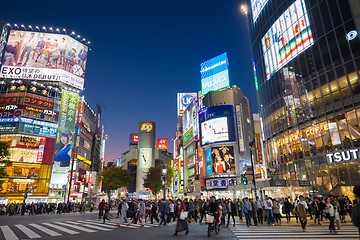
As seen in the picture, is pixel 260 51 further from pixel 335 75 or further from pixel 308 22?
pixel 335 75

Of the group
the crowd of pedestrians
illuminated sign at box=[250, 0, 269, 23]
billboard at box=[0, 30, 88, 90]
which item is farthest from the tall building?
illuminated sign at box=[250, 0, 269, 23]

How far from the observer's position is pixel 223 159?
46688mm

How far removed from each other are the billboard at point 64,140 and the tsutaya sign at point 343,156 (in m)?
51.2

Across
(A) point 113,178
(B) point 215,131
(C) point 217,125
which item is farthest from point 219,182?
(A) point 113,178

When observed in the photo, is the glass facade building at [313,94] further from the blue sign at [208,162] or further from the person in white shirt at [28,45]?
the person in white shirt at [28,45]

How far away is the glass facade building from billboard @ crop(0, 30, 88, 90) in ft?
157

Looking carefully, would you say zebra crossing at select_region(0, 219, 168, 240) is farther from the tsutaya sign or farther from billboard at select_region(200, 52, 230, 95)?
billboard at select_region(200, 52, 230, 95)

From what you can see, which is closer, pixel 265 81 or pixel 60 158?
pixel 265 81

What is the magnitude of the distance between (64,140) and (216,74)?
126 ft

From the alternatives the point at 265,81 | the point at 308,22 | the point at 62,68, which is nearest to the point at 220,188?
the point at 265,81

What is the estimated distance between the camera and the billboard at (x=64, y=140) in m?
53.1

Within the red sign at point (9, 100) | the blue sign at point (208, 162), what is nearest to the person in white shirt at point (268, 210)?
the blue sign at point (208, 162)

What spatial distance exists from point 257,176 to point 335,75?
1437cm

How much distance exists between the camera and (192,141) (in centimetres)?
5962
